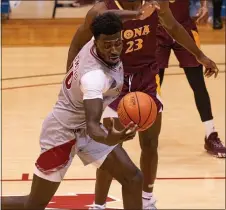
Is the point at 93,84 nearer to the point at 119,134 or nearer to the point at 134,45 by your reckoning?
the point at 119,134

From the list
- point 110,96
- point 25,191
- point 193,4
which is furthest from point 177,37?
point 193,4

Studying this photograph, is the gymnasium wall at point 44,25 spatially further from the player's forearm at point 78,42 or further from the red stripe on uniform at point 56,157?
the red stripe on uniform at point 56,157

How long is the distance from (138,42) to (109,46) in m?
0.99

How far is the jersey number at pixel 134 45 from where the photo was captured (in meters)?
5.23

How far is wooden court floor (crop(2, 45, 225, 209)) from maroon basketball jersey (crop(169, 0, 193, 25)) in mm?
1320

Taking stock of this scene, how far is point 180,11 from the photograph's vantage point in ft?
22.9

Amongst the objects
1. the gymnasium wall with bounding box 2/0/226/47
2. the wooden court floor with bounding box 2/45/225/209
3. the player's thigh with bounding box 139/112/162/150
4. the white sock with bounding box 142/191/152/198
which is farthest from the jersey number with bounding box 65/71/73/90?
the gymnasium wall with bounding box 2/0/226/47

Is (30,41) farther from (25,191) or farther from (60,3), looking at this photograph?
(25,191)

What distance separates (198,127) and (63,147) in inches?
150

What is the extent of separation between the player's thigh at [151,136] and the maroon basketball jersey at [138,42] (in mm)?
393

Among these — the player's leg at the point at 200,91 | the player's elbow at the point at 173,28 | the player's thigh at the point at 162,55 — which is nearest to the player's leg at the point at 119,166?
the player's elbow at the point at 173,28

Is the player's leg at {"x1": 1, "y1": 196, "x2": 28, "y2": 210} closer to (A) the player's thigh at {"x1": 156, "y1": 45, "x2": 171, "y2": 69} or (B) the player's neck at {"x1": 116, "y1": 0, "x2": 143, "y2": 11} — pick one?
(B) the player's neck at {"x1": 116, "y1": 0, "x2": 143, "y2": 11}

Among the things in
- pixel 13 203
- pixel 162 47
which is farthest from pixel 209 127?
pixel 13 203

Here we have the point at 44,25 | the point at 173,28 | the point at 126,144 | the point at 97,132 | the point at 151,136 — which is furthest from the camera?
the point at 44,25
